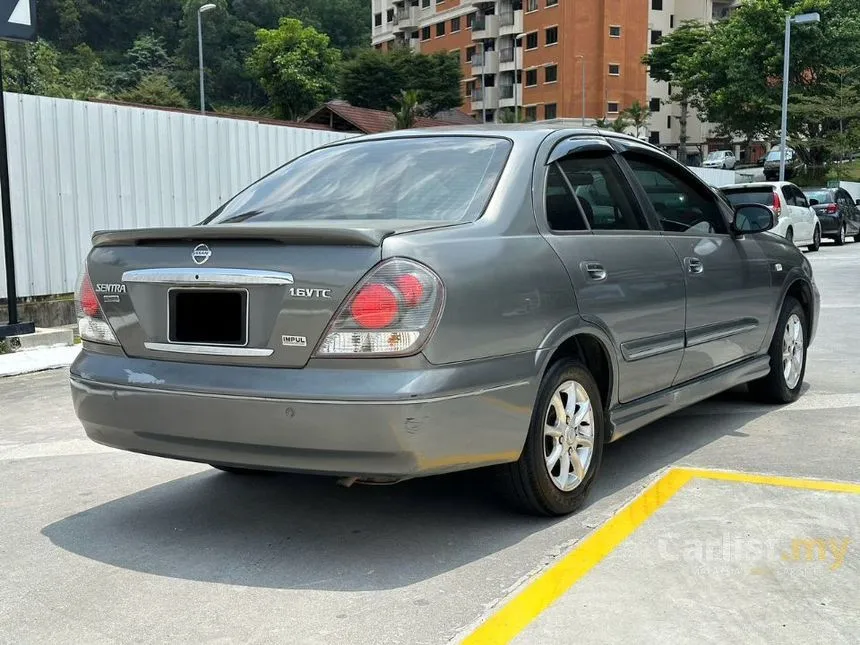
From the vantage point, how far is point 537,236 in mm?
3861

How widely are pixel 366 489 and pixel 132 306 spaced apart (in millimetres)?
1413

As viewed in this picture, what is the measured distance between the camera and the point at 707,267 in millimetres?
5109

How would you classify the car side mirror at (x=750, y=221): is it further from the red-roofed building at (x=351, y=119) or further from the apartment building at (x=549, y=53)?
the apartment building at (x=549, y=53)

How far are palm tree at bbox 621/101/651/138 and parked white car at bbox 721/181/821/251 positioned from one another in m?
46.4

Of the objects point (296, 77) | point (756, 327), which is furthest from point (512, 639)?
point (296, 77)

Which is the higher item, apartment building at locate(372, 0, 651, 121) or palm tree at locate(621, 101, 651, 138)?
apartment building at locate(372, 0, 651, 121)

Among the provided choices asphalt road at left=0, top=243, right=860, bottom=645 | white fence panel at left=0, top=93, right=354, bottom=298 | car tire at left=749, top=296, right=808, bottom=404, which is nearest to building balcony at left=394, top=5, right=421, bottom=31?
white fence panel at left=0, top=93, right=354, bottom=298

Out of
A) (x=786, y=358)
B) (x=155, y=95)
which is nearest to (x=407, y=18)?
(x=155, y=95)

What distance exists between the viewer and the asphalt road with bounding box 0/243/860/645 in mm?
3021

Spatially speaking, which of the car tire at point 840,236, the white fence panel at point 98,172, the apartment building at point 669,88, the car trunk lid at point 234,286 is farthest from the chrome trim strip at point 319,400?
the apartment building at point 669,88

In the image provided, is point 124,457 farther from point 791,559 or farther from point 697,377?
point 791,559

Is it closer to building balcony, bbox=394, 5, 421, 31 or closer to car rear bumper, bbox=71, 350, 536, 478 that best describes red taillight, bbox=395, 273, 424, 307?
car rear bumper, bbox=71, 350, 536, 478

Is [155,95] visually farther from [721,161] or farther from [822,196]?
[822,196]

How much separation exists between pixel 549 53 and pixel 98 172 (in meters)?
64.4
